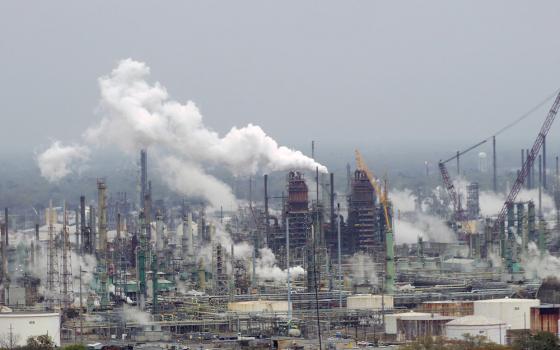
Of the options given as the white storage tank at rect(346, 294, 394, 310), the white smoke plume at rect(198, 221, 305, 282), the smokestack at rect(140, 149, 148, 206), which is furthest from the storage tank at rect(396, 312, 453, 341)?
the smokestack at rect(140, 149, 148, 206)

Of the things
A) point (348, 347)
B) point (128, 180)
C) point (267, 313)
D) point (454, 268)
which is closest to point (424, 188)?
point (128, 180)

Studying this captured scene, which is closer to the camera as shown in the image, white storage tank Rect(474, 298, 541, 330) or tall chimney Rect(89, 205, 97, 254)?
white storage tank Rect(474, 298, 541, 330)

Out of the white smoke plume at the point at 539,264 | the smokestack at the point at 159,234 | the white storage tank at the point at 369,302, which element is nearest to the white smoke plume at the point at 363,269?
the white smoke plume at the point at 539,264

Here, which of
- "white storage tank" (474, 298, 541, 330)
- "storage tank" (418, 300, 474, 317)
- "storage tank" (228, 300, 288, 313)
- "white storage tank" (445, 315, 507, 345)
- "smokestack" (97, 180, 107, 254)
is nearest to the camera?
"white storage tank" (445, 315, 507, 345)

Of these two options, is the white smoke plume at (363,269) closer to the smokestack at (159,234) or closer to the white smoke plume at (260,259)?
the white smoke plume at (260,259)

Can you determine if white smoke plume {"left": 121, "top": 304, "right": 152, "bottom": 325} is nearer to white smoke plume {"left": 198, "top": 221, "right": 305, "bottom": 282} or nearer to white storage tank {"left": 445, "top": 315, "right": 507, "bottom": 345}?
white storage tank {"left": 445, "top": 315, "right": 507, "bottom": 345}

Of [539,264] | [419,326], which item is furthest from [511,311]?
[539,264]

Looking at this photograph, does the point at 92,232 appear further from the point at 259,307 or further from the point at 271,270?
the point at 259,307
